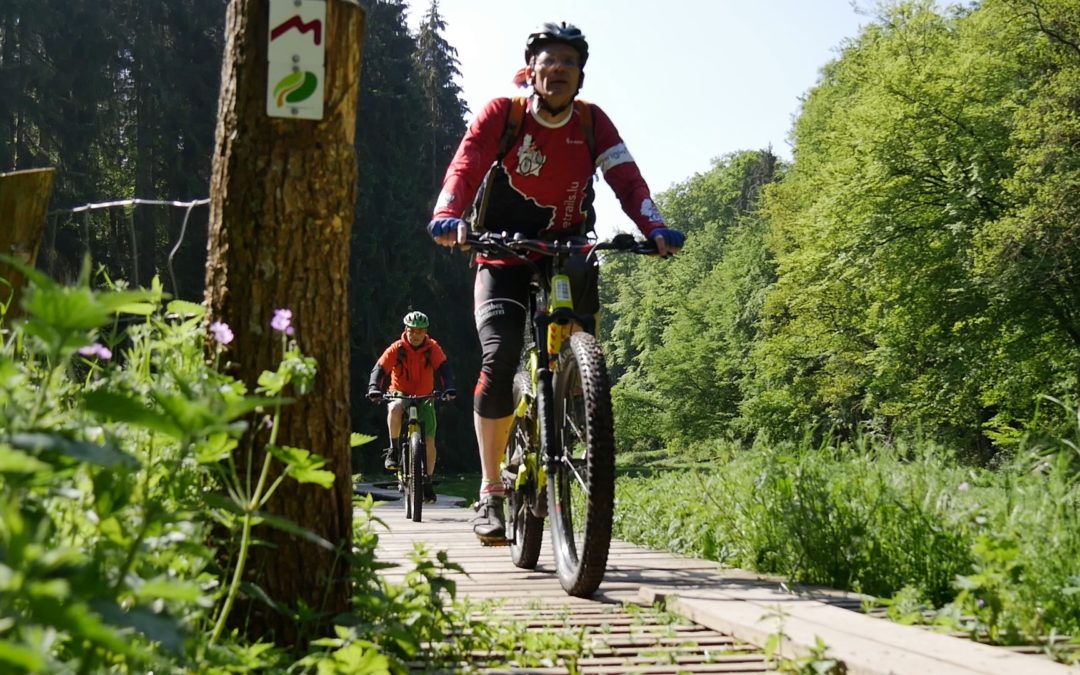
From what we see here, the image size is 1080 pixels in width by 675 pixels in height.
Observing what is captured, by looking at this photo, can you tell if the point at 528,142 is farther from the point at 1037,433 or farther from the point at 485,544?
the point at 1037,433

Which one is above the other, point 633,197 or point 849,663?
point 633,197

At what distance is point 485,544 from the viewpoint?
18.7 feet

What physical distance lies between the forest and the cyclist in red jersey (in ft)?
3.08

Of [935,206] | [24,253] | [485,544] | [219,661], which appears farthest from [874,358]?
[219,661]

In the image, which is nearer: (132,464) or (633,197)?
(132,464)

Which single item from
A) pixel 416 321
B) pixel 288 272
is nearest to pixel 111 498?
pixel 288 272

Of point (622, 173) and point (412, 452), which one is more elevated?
point (622, 173)

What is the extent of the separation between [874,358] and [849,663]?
26.4 m

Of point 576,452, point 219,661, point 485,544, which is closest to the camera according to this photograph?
point 219,661

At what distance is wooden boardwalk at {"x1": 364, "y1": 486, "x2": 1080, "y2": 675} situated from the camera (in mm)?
2691

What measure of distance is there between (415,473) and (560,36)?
6.61 m

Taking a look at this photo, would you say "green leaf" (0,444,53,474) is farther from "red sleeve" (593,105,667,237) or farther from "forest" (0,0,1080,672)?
"red sleeve" (593,105,667,237)

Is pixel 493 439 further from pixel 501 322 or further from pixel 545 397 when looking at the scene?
pixel 545 397

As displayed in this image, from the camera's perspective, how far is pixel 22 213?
14.5 feet
